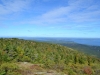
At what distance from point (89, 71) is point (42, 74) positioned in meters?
10.3

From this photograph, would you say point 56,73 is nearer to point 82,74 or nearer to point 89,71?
point 82,74

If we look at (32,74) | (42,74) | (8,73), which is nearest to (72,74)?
(42,74)

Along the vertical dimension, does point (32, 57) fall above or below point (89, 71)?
below

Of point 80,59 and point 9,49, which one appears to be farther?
point 80,59

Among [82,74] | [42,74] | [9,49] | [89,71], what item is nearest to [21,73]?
[42,74]

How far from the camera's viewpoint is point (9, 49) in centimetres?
6606

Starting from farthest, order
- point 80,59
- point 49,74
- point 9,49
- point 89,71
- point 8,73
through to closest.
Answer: point 80,59
point 9,49
point 89,71
point 49,74
point 8,73

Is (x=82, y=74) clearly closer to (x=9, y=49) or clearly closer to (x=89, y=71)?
(x=89, y=71)

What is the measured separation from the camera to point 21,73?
19.6 meters

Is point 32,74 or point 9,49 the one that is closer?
point 32,74

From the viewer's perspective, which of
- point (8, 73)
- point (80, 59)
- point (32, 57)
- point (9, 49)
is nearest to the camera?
point (8, 73)

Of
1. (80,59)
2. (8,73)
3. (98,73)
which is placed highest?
(8,73)

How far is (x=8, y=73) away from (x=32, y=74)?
12.8ft

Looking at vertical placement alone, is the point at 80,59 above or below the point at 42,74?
below
